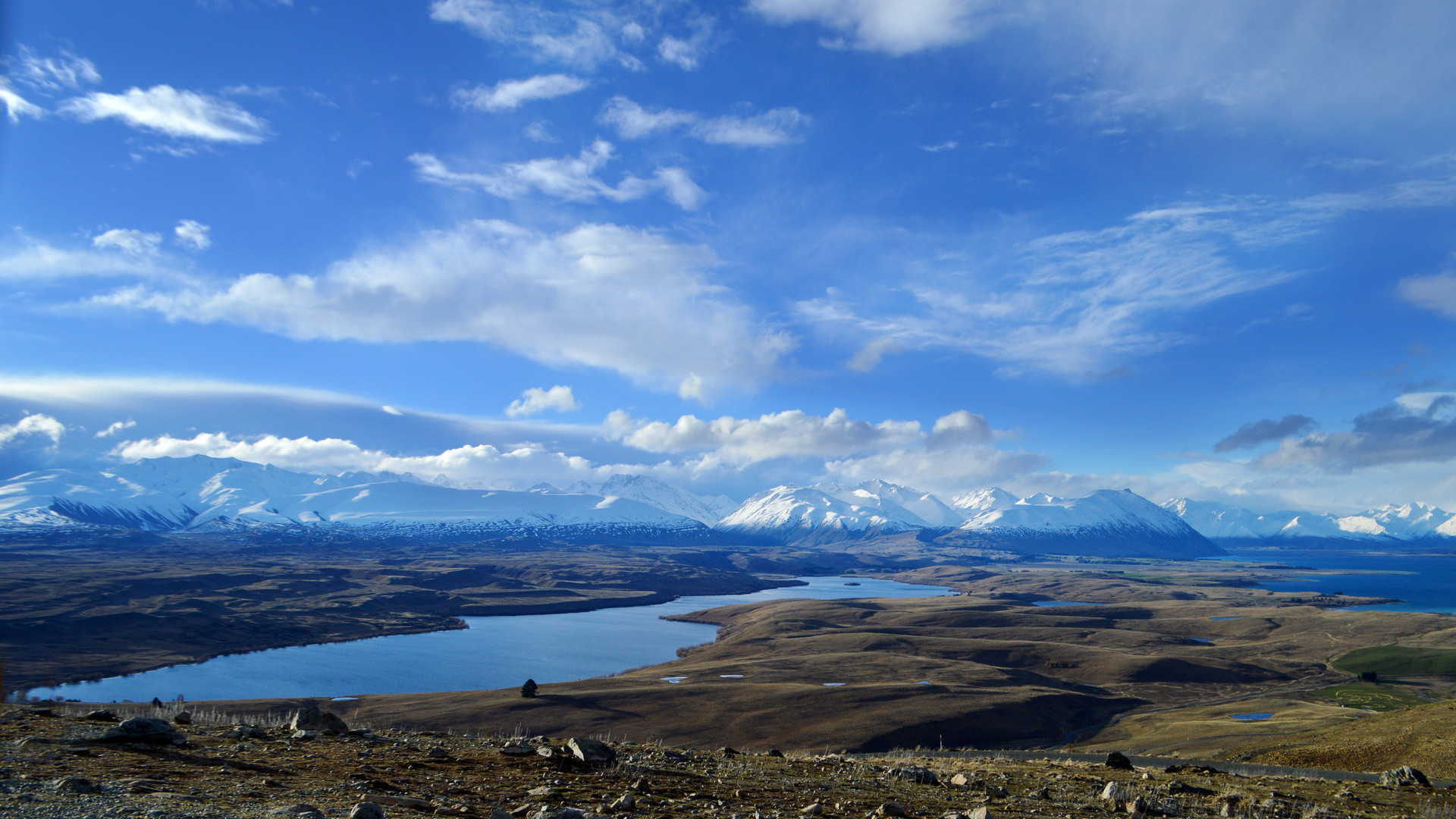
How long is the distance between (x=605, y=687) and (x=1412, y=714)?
64.0 metres

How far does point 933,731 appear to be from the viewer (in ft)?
224

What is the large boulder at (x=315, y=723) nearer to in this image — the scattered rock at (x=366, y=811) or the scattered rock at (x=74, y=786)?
the scattered rock at (x=74, y=786)

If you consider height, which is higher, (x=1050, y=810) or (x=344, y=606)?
(x=1050, y=810)

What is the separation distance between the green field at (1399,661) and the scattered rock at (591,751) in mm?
130460

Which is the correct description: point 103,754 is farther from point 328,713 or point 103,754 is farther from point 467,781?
point 328,713

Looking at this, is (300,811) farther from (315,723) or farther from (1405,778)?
(1405,778)

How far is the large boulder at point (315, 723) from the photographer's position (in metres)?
22.6

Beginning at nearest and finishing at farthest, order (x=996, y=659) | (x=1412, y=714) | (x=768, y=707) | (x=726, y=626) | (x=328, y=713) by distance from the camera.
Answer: (x=328, y=713) → (x=1412, y=714) → (x=768, y=707) → (x=996, y=659) → (x=726, y=626)

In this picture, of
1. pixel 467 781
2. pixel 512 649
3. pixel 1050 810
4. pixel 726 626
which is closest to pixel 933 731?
pixel 1050 810

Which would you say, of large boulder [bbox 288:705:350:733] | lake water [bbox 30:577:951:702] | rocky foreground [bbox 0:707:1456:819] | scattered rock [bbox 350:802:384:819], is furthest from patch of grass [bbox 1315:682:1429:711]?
scattered rock [bbox 350:802:384:819]

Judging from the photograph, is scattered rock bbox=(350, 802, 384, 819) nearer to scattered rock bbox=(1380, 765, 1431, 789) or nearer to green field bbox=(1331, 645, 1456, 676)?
scattered rock bbox=(1380, 765, 1431, 789)

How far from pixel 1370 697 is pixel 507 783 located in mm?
111060

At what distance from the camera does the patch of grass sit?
3236 inches

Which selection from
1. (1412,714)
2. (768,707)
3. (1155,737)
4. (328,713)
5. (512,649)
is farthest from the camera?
(512,649)
